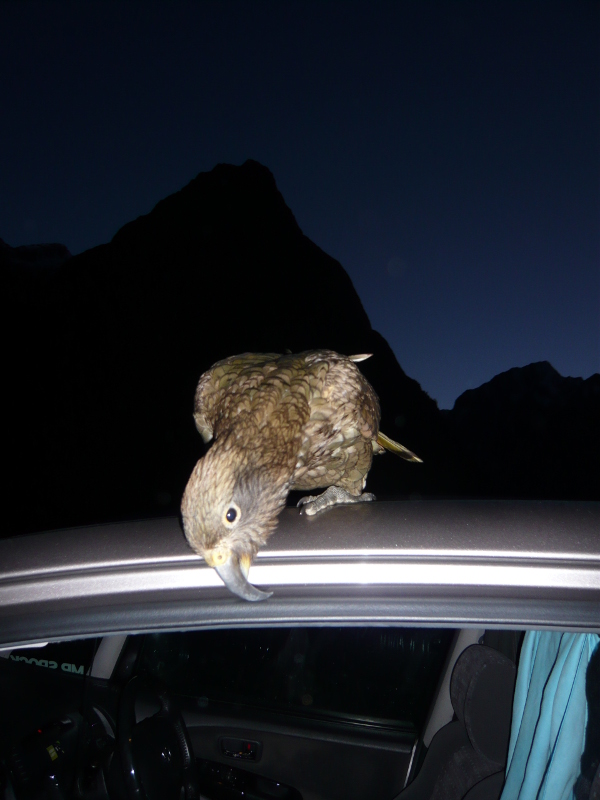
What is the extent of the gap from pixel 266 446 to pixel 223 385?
529 millimetres

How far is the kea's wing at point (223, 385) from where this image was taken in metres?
1.80

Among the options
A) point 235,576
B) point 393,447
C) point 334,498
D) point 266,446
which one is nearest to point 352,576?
point 235,576

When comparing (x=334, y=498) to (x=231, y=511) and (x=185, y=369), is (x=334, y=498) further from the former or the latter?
(x=185, y=369)

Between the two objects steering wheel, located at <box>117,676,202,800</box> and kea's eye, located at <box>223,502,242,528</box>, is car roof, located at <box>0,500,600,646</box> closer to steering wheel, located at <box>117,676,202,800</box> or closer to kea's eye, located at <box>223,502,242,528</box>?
kea's eye, located at <box>223,502,242,528</box>

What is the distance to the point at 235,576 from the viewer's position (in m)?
0.84

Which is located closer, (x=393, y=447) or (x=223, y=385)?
(x=223, y=385)

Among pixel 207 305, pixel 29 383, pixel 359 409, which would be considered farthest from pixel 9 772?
pixel 207 305

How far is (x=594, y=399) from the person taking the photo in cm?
1430

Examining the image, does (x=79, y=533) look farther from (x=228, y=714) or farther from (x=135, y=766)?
(x=228, y=714)

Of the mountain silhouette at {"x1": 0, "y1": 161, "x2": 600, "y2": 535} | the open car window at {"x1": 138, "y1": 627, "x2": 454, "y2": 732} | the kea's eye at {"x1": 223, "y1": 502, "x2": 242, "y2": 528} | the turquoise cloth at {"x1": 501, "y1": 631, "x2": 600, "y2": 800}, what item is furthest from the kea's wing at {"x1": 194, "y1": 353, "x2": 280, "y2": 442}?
the mountain silhouette at {"x1": 0, "y1": 161, "x2": 600, "y2": 535}

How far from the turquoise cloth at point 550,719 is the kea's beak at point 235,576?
2.16ft

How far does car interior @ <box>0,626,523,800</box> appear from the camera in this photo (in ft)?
4.91

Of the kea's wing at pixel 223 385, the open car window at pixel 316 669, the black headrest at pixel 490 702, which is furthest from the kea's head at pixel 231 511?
the open car window at pixel 316 669

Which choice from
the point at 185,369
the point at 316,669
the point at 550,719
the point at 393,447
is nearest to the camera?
the point at 550,719
